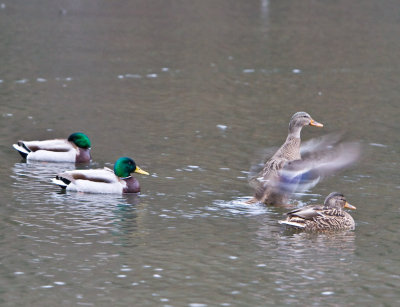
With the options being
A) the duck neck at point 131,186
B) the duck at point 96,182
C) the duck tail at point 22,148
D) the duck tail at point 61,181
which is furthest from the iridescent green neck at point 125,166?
the duck tail at point 22,148

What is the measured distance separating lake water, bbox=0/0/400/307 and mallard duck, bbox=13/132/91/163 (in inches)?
7.6

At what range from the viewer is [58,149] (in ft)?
54.1

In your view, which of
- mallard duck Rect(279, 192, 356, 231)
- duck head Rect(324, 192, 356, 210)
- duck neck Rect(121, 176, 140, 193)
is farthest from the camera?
duck neck Rect(121, 176, 140, 193)

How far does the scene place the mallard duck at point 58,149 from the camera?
16.3 meters

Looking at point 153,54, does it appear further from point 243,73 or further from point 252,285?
point 252,285

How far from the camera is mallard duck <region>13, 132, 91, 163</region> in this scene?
640 inches

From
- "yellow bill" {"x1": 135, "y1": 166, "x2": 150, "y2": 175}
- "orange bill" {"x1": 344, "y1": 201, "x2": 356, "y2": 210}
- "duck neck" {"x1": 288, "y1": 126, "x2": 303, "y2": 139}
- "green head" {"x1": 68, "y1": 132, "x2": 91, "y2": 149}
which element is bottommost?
"orange bill" {"x1": 344, "y1": 201, "x2": 356, "y2": 210}

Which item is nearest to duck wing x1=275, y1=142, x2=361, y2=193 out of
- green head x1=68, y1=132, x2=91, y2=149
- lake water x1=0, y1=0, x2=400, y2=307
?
lake water x1=0, y1=0, x2=400, y2=307

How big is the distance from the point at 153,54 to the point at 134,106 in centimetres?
777

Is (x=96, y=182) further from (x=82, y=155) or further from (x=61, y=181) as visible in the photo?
(x=82, y=155)

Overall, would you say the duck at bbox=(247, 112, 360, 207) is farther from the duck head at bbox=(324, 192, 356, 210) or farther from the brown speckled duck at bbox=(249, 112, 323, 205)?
the duck head at bbox=(324, 192, 356, 210)

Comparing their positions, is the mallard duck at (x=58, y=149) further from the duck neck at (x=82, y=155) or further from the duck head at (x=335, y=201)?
the duck head at (x=335, y=201)

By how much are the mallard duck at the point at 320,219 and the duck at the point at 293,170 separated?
0.78m

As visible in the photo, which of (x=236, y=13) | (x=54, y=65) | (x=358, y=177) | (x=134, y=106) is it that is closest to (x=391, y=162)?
(x=358, y=177)
